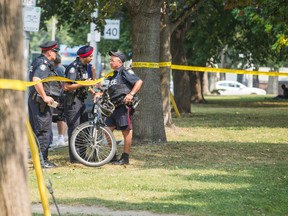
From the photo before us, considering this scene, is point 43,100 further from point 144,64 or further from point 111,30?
point 111,30

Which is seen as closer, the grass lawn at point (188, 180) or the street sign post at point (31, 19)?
the grass lawn at point (188, 180)

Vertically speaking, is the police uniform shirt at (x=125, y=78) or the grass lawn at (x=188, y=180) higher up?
the police uniform shirt at (x=125, y=78)

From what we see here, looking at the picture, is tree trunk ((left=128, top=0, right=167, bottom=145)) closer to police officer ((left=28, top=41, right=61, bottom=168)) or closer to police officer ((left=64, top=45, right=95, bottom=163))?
police officer ((left=64, top=45, right=95, bottom=163))

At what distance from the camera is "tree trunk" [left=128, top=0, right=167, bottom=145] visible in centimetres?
1823

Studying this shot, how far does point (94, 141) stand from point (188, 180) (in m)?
2.27

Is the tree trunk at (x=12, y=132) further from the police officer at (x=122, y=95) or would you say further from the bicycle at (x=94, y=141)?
the police officer at (x=122, y=95)

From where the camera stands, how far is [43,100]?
14766 millimetres

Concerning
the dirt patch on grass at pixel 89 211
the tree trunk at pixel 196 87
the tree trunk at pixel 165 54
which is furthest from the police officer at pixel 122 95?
the tree trunk at pixel 196 87

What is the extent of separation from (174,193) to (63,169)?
3.13 metres

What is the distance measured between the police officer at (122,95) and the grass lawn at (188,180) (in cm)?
34

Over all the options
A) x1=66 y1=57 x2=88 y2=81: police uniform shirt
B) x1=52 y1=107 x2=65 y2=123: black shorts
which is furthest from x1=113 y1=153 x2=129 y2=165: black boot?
x1=52 y1=107 x2=65 y2=123: black shorts

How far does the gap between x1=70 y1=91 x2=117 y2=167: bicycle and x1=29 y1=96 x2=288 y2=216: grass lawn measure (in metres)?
0.15

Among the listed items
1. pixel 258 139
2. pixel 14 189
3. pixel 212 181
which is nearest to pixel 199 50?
pixel 258 139

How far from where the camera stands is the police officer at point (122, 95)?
15.2m
